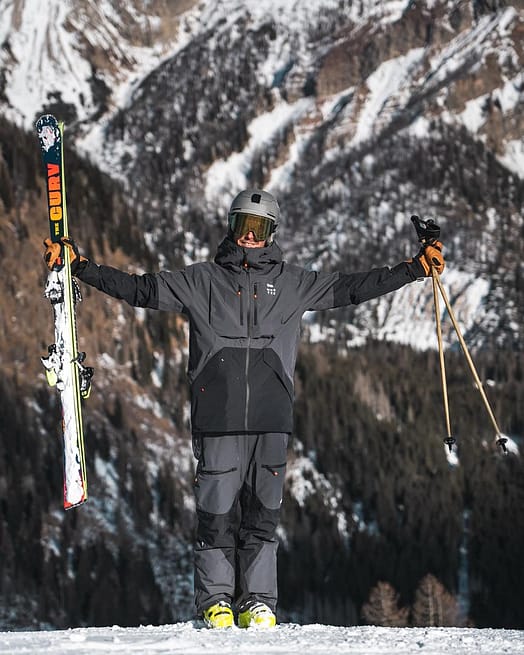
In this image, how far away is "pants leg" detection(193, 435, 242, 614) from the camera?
24.5 feet

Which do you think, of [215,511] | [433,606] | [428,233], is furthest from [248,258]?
[433,606]

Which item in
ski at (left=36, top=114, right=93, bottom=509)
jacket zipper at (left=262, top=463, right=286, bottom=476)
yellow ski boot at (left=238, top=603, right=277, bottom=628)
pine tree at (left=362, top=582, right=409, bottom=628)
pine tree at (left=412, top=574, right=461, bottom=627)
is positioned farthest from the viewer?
pine tree at (left=412, top=574, right=461, bottom=627)

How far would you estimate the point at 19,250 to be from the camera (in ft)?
201

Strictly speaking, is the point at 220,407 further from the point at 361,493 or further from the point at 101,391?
the point at 361,493

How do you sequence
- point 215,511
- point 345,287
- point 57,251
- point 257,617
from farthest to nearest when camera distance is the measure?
1. point 57,251
2. point 345,287
3. point 215,511
4. point 257,617

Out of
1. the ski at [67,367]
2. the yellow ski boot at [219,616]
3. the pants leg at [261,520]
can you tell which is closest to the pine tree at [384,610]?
the ski at [67,367]

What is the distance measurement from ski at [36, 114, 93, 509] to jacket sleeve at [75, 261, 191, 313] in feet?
3.71

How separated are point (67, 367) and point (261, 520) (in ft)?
8.51

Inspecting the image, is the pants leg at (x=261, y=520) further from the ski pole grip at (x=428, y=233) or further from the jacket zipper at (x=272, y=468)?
the ski pole grip at (x=428, y=233)

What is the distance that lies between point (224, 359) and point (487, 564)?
8453 centimetres

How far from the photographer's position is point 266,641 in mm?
6445

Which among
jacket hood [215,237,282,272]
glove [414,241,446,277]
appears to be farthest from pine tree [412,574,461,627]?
jacket hood [215,237,282,272]

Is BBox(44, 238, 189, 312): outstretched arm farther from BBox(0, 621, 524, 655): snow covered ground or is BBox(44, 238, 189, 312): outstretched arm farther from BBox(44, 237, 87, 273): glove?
BBox(0, 621, 524, 655): snow covered ground

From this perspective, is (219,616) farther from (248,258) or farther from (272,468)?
(248,258)
